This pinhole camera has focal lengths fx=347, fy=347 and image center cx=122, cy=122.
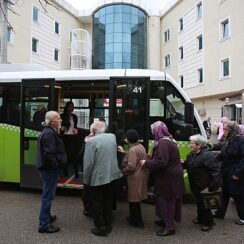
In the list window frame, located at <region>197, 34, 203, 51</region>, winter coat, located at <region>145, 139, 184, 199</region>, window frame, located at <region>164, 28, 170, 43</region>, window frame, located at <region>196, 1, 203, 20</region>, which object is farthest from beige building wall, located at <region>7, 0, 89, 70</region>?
winter coat, located at <region>145, 139, 184, 199</region>

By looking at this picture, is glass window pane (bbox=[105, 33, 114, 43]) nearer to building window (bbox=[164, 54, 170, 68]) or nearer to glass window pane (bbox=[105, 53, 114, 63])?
glass window pane (bbox=[105, 53, 114, 63])

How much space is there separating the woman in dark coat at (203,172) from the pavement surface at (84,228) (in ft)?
0.89

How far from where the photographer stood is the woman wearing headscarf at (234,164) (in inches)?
233

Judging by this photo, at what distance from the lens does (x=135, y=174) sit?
5668 millimetres

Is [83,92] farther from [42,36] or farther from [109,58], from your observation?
[109,58]

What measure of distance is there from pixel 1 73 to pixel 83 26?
3757 centimetres

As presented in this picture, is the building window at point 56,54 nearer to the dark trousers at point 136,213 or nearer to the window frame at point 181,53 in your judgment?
the window frame at point 181,53

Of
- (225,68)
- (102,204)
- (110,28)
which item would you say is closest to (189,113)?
(102,204)

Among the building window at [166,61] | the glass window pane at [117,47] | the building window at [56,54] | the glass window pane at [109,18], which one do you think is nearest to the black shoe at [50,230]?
the building window at [56,54]

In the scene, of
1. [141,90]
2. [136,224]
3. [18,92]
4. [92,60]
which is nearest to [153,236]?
[136,224]

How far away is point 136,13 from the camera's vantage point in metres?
41.9

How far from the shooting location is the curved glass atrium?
40.8m

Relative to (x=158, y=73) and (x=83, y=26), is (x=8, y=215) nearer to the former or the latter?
(x=158, y=73)

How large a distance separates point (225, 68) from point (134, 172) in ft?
78.2
